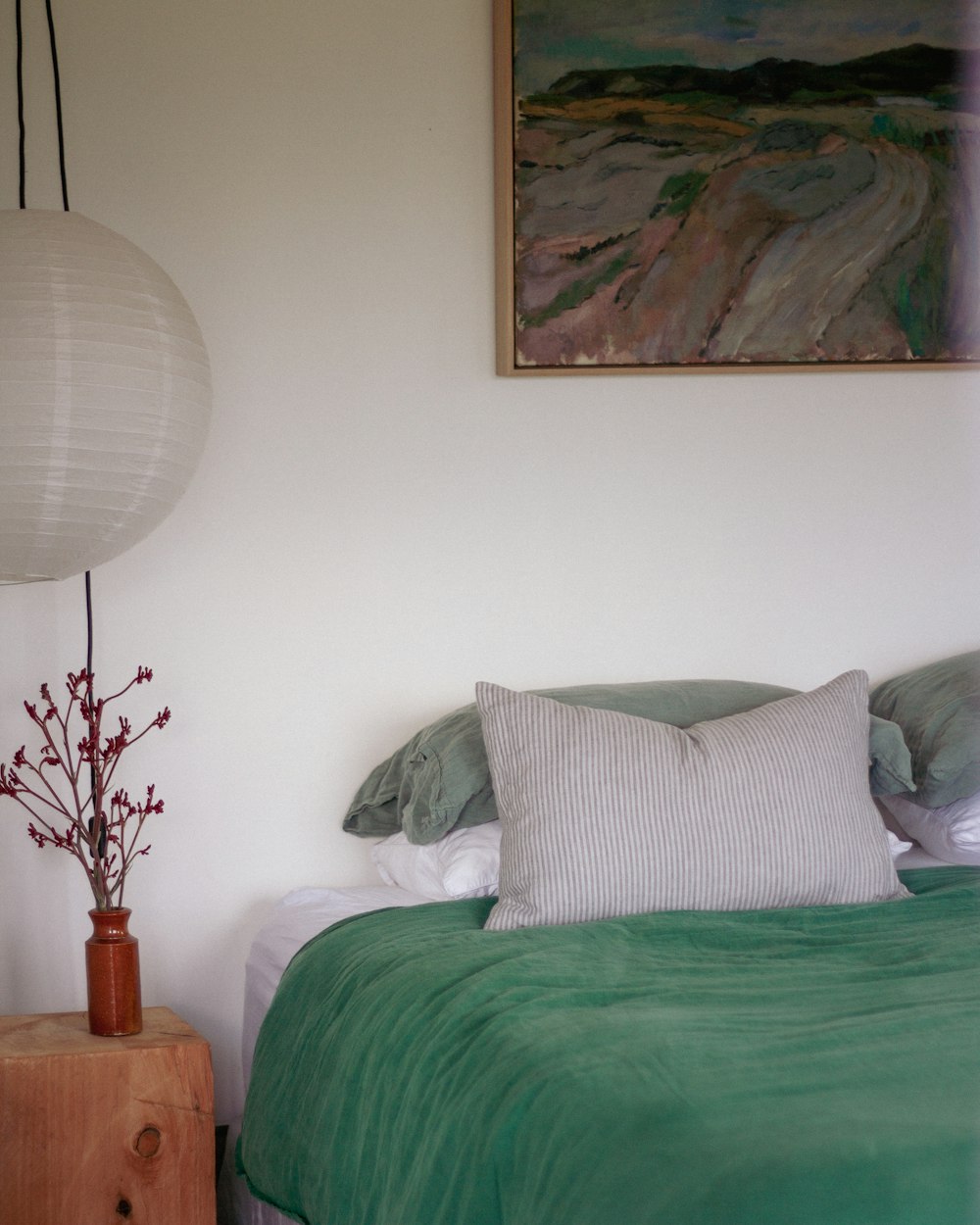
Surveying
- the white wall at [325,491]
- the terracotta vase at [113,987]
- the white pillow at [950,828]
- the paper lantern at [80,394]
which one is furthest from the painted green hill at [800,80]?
the terracotta vase at [113,987]

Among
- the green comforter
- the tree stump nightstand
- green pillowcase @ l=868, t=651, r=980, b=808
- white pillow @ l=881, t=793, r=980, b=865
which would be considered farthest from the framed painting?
the tree stump nightstand

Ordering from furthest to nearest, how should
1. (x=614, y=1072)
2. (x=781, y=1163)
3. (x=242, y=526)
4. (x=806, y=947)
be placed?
(x=242, y=526) → (x=806, y=947) → (x=614, y=1072) → (x=781, y=1163)

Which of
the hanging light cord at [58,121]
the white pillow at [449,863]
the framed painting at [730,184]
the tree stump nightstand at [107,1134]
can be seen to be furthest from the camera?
the framed painting at [730,184]

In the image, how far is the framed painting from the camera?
2.43 metres

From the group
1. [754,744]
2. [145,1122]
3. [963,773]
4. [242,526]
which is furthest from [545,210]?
[145,1122]

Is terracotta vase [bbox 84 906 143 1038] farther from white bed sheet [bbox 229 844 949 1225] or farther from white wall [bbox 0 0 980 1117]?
white wall [bbox 0 0 980 1117]

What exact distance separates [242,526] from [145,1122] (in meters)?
1.05

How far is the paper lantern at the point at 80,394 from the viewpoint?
1741 mm

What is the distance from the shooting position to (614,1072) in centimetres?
117

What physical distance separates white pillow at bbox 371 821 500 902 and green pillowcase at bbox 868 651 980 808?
0.75 m

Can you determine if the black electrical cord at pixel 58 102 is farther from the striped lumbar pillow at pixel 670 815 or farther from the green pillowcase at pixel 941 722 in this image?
the green pillowcase at pixel 941 722

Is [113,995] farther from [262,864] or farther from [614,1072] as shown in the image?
[614,1072]

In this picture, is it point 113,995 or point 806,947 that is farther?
point 113,995

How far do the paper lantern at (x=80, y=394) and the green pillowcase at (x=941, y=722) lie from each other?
1.34 metres
